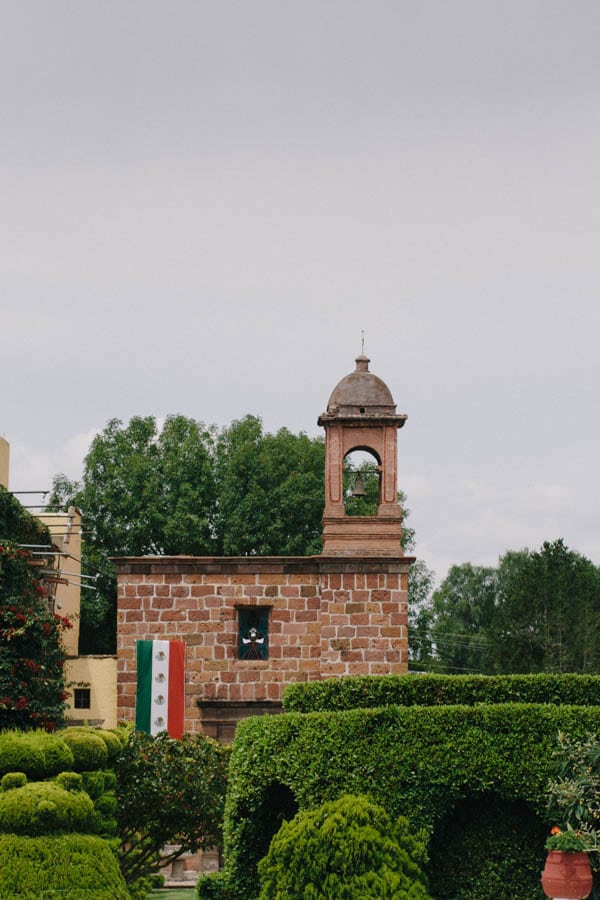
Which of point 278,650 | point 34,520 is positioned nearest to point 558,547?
point 278,650

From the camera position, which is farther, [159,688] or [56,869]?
[159,688]

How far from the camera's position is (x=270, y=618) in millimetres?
24047

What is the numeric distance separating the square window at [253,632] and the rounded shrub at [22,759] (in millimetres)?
8831

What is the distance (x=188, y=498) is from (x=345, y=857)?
1111 inches

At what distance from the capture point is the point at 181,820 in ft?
61.0

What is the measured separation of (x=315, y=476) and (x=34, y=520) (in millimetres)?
18154

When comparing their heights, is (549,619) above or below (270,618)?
above

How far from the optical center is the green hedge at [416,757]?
13211mm

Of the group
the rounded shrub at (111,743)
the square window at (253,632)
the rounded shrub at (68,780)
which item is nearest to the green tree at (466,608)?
the square window at (253,632)

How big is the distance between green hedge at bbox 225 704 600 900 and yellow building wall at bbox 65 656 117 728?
38.6ft

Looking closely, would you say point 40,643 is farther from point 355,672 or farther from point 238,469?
point 238,469

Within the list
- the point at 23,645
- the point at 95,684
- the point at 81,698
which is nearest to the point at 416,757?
the point at 23,645

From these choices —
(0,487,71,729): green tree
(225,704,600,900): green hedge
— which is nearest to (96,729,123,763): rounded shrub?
(0,487,71,729): green tree

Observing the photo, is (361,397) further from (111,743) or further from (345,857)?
(345,857)
